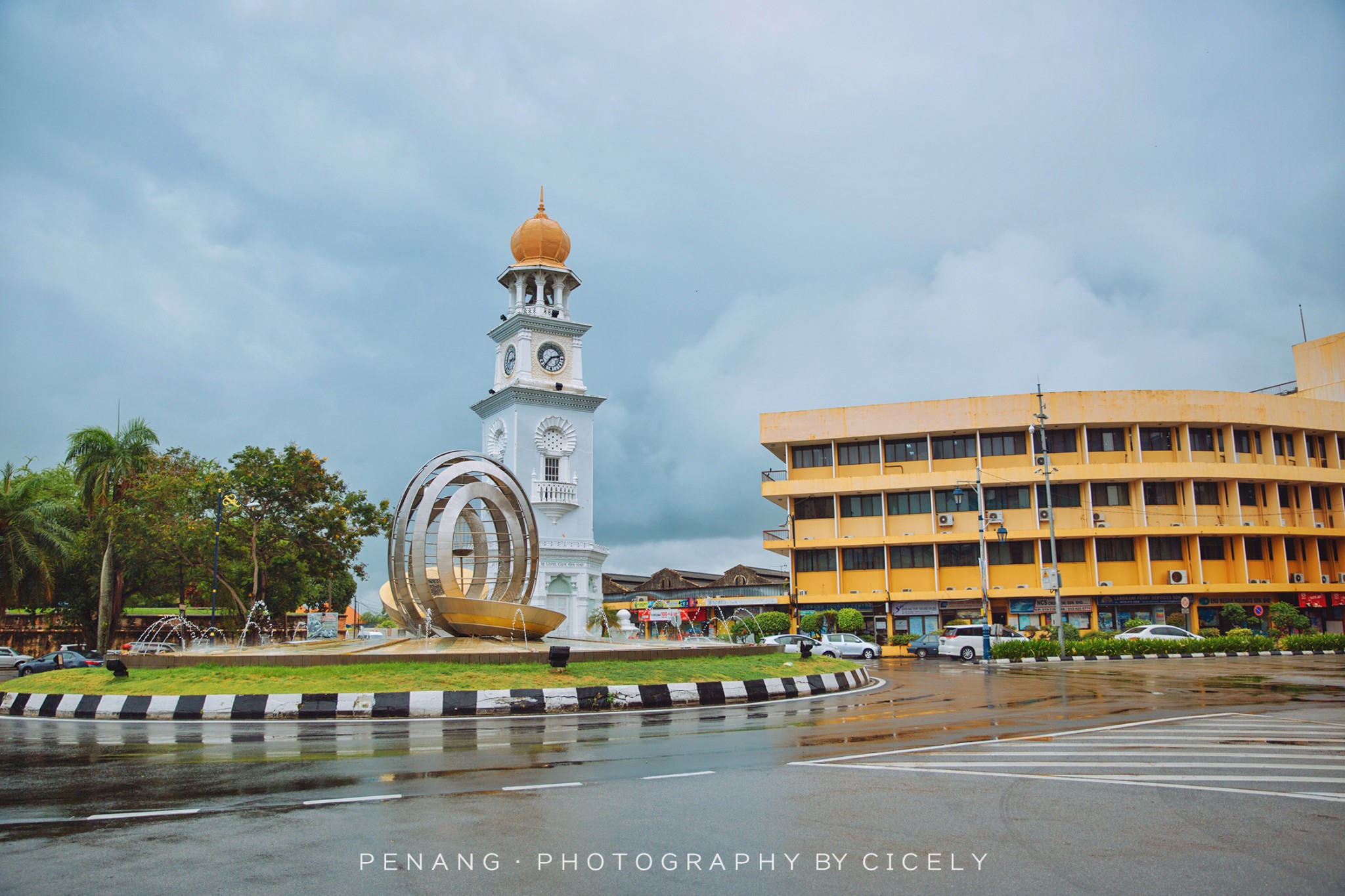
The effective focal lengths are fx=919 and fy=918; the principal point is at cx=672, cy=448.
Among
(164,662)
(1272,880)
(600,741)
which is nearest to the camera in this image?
Answer: (1272,880)

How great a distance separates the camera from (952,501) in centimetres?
5222

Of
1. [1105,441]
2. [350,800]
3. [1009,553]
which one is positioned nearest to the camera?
[350,800]

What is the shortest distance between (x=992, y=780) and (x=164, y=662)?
15.5 meters

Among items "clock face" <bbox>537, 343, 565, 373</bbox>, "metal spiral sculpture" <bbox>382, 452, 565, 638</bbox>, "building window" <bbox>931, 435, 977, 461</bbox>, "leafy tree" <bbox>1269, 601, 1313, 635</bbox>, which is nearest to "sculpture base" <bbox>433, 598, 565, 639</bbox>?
"metal spiral sculpture" <bbox>382, 452, 565, 638</bbox>

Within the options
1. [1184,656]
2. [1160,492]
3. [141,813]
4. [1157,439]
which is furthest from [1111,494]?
[141,813]

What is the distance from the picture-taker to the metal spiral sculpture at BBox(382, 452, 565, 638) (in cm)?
1952

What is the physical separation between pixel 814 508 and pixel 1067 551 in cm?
1403

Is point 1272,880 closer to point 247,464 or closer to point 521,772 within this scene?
point 521,772

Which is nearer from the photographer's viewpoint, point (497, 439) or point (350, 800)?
point (350, 800)

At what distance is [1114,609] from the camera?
4934cm

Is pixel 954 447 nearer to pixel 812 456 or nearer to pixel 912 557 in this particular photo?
pixel 912 557

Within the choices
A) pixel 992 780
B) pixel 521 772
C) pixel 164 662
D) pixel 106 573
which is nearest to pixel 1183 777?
pixel 992 780

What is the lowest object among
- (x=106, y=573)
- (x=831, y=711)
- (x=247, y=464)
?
(x=831, y=711)

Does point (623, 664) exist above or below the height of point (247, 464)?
below
